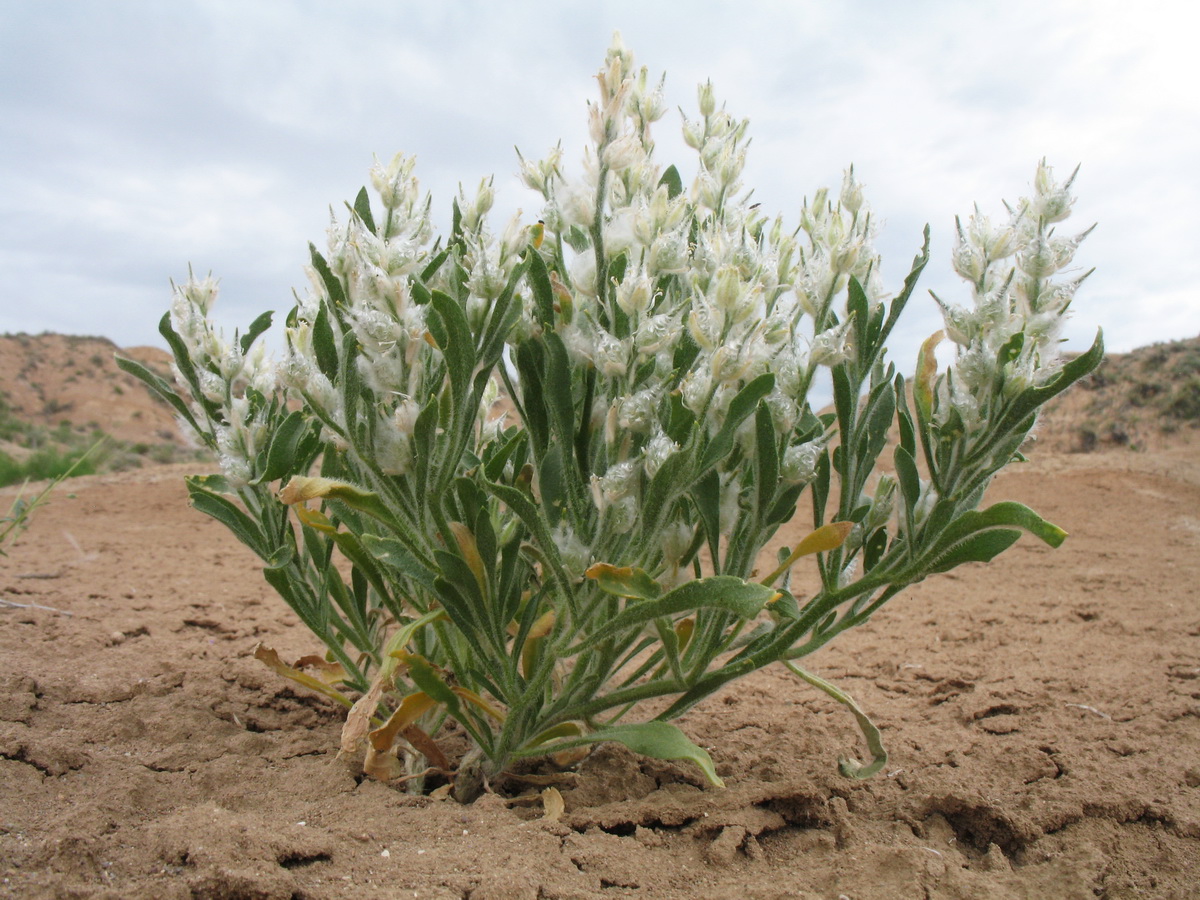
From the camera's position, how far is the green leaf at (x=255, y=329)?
2.08m

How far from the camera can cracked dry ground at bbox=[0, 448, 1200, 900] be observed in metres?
1.47

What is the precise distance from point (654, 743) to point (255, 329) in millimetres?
1360

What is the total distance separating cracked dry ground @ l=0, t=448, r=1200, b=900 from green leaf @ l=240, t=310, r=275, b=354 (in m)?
0.98

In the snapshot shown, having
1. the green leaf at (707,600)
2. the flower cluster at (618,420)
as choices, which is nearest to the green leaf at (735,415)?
the flower cluster at (618,420)

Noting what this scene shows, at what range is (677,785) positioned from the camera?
6.40ft

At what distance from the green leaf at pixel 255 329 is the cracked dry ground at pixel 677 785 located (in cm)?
98

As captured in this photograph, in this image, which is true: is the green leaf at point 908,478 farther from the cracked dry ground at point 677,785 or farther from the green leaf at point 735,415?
the cracked dry ground at point 677,785

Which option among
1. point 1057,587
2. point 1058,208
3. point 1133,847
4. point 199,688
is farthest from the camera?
point 1057,587

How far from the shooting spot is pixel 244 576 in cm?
435

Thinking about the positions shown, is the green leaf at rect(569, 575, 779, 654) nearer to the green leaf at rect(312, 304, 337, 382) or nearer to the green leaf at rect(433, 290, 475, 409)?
the green leaf at rect(433, 290, 475, 409)

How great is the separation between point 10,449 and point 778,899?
76.2 feet

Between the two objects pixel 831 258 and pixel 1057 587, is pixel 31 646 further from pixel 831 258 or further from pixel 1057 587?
pixel 1057 587

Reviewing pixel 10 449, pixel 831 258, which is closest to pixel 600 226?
pixel 831 258

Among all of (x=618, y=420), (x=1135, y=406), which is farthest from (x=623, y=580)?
(x=1135, y=406)
